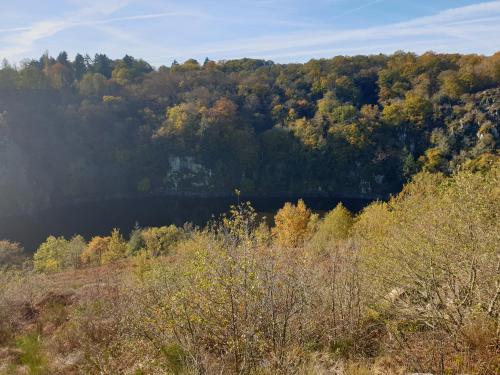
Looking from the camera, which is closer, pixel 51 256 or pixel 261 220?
pixel 51 256

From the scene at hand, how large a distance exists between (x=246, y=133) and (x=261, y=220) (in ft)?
127

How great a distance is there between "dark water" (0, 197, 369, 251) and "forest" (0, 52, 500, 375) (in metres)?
3.22

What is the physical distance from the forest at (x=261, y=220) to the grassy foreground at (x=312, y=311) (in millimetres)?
52

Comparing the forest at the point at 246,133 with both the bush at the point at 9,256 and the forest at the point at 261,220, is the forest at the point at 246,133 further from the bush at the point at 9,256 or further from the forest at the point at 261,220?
the bush at the point at 9,256

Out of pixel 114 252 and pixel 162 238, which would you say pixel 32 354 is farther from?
pixel 114 252

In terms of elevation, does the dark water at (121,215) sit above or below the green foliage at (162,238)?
below

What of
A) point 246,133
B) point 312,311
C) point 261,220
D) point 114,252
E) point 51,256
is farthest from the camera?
point 246,133

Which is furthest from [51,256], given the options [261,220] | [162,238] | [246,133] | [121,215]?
[246,133]

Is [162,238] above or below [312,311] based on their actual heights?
below

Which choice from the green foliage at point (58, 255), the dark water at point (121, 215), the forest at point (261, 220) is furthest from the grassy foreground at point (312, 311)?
the dark water at point (121, 215)

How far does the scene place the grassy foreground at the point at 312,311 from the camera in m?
6.77

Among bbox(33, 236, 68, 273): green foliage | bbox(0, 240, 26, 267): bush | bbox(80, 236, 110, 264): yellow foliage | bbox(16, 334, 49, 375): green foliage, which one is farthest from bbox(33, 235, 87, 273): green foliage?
bbox(16, 334, 49, 375): green foliage

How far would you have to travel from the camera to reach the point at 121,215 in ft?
233

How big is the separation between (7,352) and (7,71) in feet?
278
